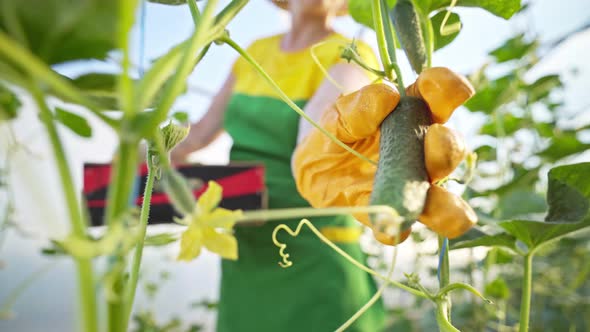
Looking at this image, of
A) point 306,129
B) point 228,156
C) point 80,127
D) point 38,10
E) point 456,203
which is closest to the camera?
point 38,10

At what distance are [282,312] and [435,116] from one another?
748mm

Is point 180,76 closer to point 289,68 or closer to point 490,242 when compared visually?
point 490,242

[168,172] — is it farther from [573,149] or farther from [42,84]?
[573,149]

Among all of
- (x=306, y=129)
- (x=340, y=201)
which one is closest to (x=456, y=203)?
(x=340, y=201)

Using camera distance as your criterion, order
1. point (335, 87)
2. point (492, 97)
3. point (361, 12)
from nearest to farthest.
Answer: point (361, 12), point (335, 87), point (492, 97)

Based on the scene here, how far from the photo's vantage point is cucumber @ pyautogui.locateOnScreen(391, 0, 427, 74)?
348mm

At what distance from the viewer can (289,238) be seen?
97 centimetres

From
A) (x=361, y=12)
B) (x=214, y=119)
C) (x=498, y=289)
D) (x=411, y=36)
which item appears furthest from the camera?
(x=214, y=119)

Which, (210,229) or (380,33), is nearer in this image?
(210,229)

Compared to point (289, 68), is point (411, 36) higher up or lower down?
lower down

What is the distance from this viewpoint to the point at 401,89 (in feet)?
1.02

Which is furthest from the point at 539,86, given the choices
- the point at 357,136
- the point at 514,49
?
the point at 357,136

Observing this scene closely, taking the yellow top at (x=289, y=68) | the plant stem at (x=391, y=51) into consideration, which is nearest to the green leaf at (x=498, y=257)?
the yellow top at (x=289, y=68)

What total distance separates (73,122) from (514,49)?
102 cm
